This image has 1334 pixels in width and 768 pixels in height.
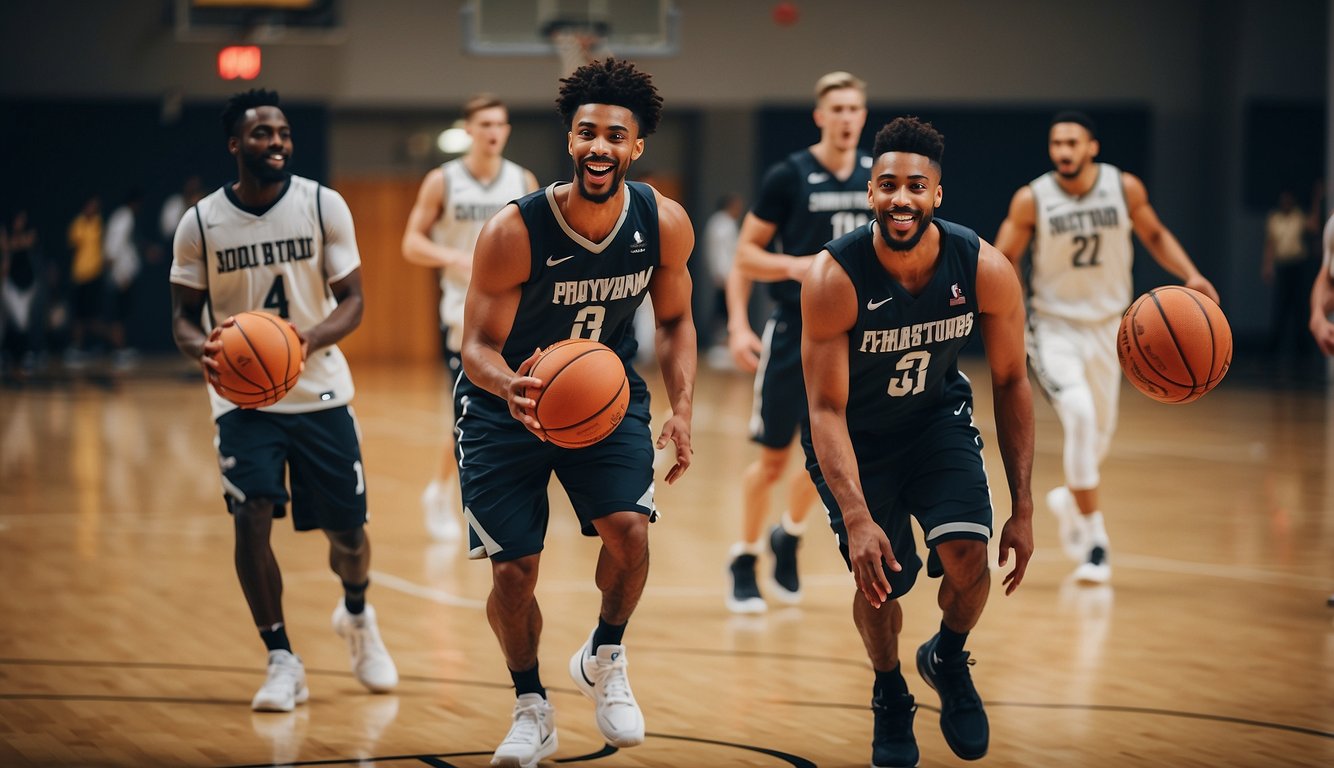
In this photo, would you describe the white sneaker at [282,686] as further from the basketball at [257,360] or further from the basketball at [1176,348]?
the basketball at [1176,348]

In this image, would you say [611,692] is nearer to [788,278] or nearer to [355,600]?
[355,600]

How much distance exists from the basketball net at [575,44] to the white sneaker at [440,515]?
Answer: 6.48m

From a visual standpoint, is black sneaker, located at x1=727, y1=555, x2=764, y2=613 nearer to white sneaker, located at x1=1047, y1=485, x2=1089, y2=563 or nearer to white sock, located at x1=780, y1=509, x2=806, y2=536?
white sock, located at x1=780, y1=509, x2=806, y2=536

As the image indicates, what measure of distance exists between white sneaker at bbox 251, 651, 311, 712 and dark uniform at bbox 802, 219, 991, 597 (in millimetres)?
1774

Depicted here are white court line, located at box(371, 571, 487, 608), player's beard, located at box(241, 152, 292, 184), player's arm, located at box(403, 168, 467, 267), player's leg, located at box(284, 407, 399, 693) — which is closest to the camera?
player's beard, located at box(241, 152, 292, 184)

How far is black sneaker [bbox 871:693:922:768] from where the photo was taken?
462cm

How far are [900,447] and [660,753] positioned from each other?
1.09 metres

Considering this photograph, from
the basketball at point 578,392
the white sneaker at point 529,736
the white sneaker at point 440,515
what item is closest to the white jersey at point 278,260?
the basketball at point 578,392

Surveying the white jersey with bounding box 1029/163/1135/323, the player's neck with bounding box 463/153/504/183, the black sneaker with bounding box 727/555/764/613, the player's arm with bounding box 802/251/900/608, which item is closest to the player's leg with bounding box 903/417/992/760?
the player's arm with bounding box 802/251/900/608

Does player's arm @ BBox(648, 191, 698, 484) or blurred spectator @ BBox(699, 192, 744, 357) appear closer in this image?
player's arm @ BBox(648, 191, 698, 484)

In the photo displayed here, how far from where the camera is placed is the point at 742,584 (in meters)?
6.92

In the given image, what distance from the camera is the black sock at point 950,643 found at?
4.71 m

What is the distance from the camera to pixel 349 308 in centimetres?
540

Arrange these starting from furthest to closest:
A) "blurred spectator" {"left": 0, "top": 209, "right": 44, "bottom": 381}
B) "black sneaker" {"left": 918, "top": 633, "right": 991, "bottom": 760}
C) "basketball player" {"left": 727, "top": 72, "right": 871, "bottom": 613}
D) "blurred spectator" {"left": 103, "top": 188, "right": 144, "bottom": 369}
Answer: "blurred spectator" {"left": 103, "top": 188, "right": 144, "bottom": 369}, "blurred spectator" {"left": 0, "top": 209, "right": 44, "bottom": 381}, "basketball player" {"left": 727, "top": 72, "right": 871, "bottom": 613}, "black sneaker" {"left": 918, "top": 633, "right": 991, "bottom": 760}
